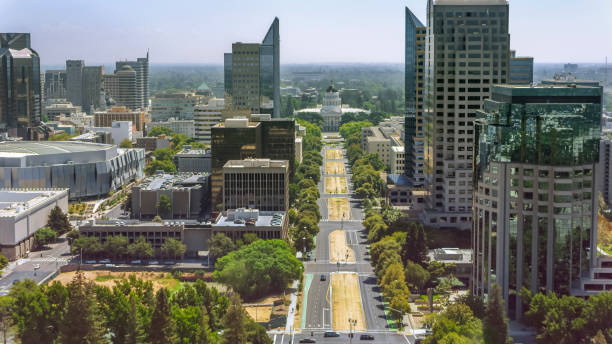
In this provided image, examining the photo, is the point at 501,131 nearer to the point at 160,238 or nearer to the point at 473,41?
the point at 473,41

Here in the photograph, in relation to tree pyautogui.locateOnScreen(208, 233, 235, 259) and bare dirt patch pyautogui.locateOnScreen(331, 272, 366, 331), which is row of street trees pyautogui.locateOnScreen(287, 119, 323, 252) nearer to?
tree pyautogui.locateOnScreen(208, 233, 235, 259)

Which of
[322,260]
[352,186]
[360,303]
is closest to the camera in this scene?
[360,303]

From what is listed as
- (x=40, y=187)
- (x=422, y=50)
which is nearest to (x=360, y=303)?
(x=422, y=50)

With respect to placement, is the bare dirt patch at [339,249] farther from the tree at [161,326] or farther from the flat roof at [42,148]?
the flat roof at [42,148]

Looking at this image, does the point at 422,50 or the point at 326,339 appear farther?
the point at 422,50

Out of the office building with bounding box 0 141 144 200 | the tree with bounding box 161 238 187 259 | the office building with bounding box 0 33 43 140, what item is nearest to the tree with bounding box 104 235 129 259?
the tree with bounding box 161 238 187 259

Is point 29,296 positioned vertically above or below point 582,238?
below

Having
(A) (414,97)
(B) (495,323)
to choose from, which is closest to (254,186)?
(A) (414,97)
